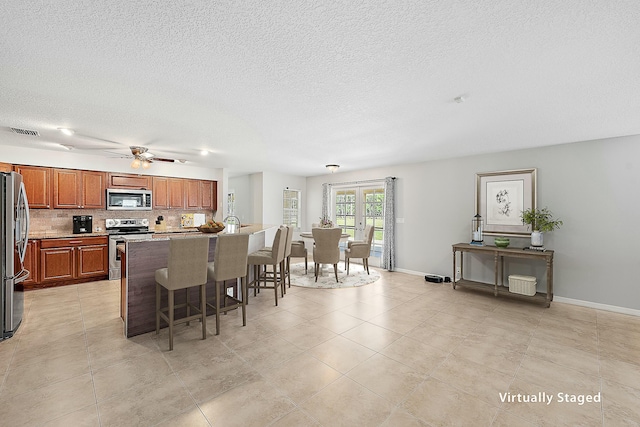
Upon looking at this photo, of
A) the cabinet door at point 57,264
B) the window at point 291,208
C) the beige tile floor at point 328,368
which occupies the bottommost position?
the beige tile floor at point 328,368

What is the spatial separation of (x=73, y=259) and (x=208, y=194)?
2.93m

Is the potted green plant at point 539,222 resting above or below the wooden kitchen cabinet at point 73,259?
above

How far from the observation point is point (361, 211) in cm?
731

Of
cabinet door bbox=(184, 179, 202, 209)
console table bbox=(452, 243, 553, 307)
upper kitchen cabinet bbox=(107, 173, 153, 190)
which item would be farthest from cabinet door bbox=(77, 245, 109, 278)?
console table bbox=(452, 243, 553, 307)

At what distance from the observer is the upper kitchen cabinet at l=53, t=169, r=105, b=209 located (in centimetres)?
514

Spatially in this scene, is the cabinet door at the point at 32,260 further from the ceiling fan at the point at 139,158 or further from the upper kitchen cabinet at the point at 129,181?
the ceiling fan at the point at 139,158

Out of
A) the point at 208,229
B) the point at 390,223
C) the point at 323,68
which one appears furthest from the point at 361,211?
the point at 323,68

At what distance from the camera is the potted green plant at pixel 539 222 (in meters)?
4.25

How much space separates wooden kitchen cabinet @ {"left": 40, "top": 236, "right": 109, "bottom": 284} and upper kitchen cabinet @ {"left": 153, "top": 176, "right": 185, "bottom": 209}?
4.32ft

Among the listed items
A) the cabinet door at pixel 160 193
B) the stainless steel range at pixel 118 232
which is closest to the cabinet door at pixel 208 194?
the cabinet door at pixel 160 193

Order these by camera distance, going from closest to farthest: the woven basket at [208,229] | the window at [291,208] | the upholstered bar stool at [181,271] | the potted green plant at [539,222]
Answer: the upholstered bar stool at [181,271] < the woven basket at [208,229] < the potted green plant at [539,222] < the window at [291,208]

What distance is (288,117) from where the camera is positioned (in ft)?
10.5

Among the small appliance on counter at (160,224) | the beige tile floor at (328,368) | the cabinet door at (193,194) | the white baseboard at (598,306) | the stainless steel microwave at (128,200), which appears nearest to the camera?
the beige tile floor at (328,368)

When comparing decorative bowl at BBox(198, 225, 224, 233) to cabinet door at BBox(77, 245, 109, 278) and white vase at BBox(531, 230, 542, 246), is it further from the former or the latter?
white vase at BBox(531, 230, 542, 246)
